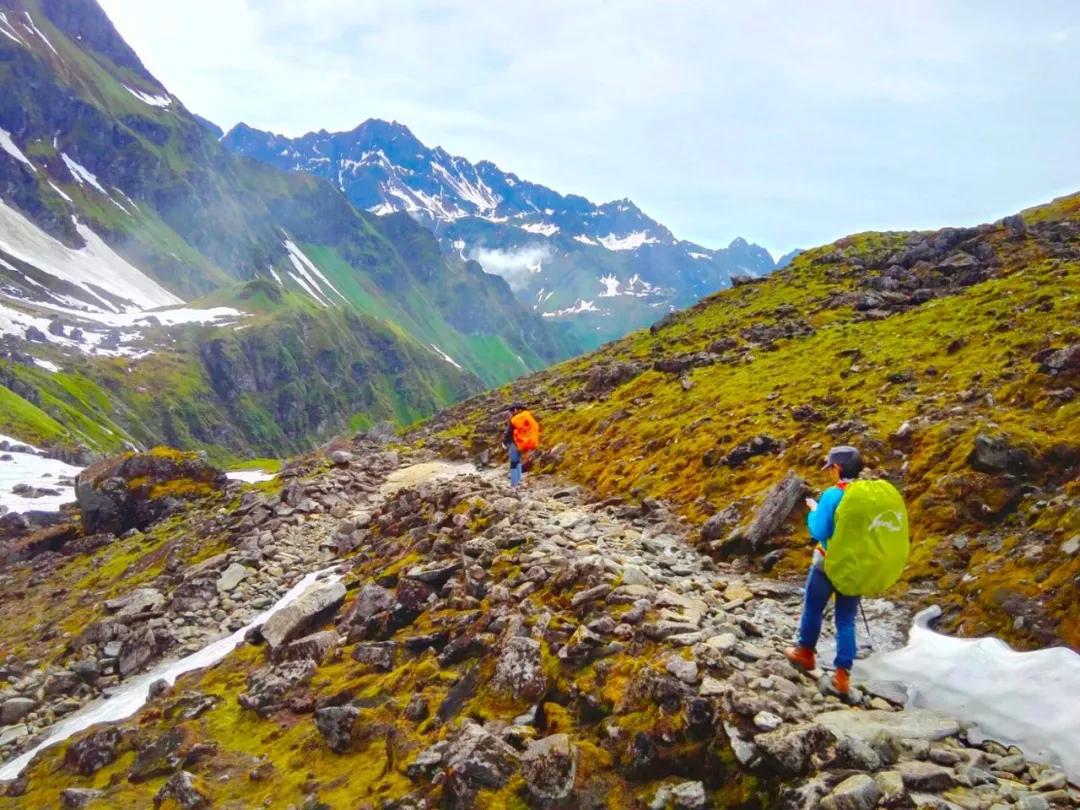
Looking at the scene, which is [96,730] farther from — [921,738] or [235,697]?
[921,738]

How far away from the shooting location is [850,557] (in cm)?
1109

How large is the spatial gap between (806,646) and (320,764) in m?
8.89

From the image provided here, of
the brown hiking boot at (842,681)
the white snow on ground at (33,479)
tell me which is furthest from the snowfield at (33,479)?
the brown hiking boot at (842,681)

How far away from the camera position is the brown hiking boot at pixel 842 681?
10.9 metres

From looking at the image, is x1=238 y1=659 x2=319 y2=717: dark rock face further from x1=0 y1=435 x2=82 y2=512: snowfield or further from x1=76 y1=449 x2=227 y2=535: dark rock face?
x1=0 y1=435 x2=82 y2=512: snowfield

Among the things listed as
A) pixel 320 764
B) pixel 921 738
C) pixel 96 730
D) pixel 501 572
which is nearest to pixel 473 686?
pixel 320 764

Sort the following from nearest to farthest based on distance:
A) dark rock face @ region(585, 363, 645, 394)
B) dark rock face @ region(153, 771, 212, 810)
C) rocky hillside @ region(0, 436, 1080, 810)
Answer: rocky hillside @ region(0, 436, 1080, 810) < dark rock face @ region(153, 771, 212, 810) < dark rock face @ region(585, 363, 645, 394)

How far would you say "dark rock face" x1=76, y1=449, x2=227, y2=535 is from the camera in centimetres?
4612

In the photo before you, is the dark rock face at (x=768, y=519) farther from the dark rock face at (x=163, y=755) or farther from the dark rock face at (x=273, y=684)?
the dark rock face at (x=163, y=755)

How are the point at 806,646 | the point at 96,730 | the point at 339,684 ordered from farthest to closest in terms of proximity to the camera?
1. the point at 96,730
2. the point at 339,684
3. the point at 806,646

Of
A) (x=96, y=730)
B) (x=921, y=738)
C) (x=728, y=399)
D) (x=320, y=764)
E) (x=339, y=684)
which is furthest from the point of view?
(x=728, y=399)

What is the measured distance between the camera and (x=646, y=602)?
12773mm

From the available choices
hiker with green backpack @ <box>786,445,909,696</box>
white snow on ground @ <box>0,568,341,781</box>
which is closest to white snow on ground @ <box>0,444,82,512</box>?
white snow on ground @ <box>0,568,341,781</box>

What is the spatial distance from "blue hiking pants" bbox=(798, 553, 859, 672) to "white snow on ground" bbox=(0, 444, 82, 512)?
83.7m
